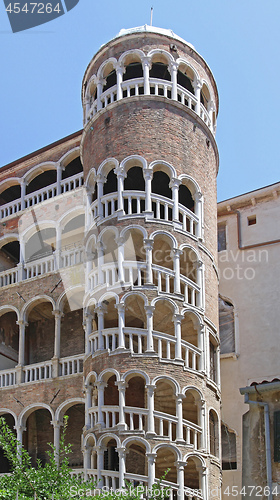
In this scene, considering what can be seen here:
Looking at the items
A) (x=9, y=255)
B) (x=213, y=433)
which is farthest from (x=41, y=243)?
(x=213, y=433)

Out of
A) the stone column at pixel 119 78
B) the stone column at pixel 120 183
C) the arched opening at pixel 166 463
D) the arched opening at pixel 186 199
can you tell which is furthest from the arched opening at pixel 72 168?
the arched opening at pixel 166 463

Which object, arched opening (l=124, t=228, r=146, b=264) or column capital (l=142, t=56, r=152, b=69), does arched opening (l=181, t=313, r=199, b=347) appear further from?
column capital (l=142, t=56, r=152, b=69)

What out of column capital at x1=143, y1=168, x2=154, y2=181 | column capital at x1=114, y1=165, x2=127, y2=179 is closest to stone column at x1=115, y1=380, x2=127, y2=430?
column capital at x1=143, y1=168, x2=154, y2=181

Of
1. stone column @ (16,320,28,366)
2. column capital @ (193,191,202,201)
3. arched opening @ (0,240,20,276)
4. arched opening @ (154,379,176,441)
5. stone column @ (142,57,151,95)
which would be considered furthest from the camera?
arched opening @ (0,240,20,276)

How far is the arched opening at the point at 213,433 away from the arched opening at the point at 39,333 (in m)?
6.58

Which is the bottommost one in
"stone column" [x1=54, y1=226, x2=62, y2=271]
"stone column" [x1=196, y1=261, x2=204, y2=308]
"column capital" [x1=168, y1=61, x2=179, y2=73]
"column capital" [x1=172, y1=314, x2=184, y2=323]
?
"column capital" [x1=172, y1=314, x2=184, y2=323]

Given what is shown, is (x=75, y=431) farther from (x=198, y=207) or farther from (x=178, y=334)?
(x=198, y=207)

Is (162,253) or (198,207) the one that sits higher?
(198,207)

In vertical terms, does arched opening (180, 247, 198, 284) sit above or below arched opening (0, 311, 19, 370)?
above

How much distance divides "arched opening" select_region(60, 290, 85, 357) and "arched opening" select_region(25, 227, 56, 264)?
3053 millimetres

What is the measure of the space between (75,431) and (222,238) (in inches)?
361

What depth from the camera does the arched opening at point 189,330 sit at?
2394cm

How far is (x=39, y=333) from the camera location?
28.6 m

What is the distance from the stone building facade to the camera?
2212 cm
